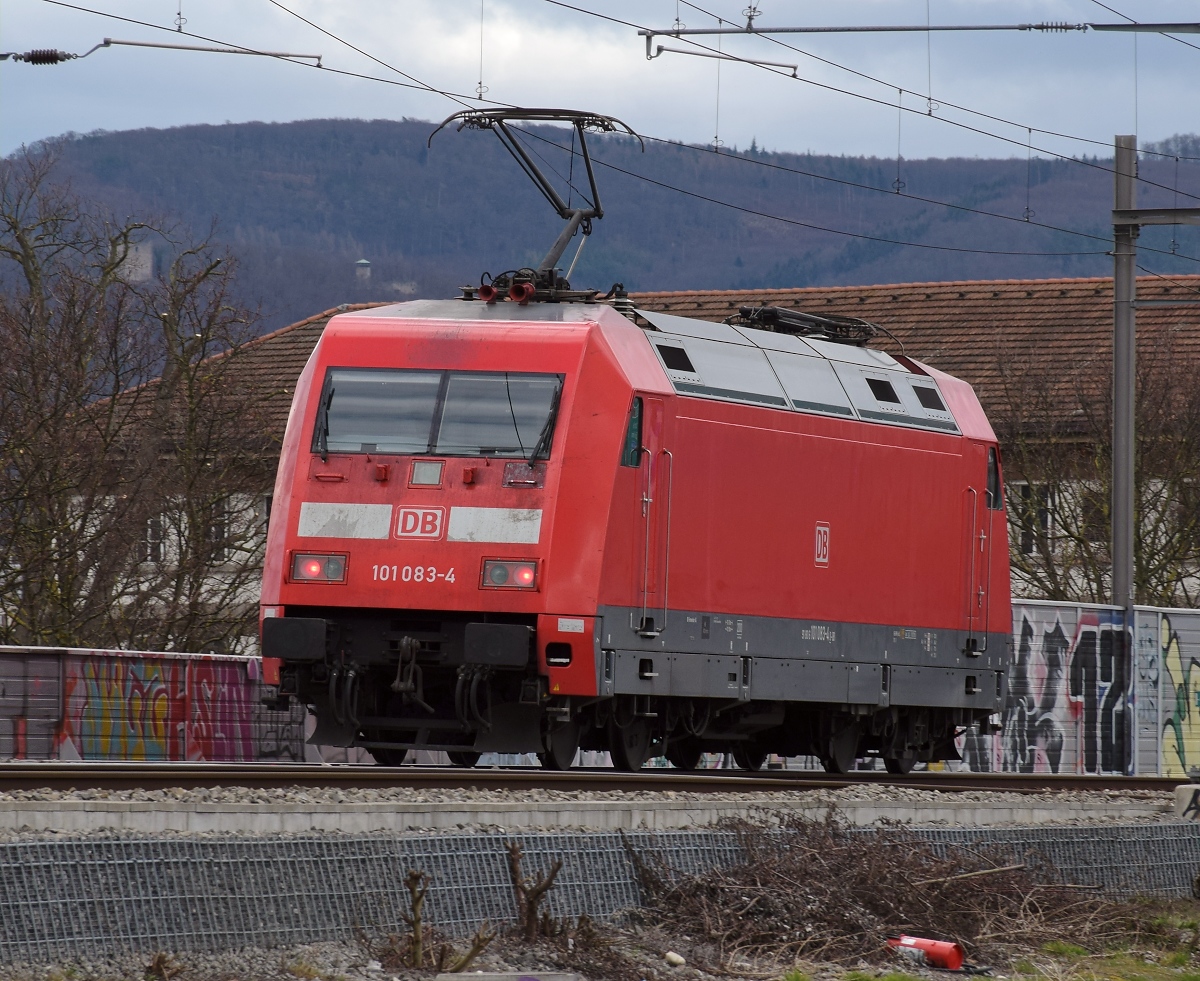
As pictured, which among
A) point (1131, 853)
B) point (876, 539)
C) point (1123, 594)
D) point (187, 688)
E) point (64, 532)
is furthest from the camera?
point (1123, 594)

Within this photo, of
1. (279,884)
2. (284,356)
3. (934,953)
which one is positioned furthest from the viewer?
(284,356)

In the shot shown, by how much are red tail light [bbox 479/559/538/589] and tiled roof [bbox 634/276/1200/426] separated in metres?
23.6

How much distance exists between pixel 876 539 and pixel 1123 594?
8046mm

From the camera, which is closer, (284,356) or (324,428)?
(324,428)

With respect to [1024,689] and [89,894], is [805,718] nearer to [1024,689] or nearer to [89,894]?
[1024,689]

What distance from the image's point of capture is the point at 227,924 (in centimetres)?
743

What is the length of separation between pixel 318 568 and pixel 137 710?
4.54m

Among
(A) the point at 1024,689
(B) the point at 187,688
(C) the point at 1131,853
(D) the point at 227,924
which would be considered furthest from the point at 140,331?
(D) the point at 227,924

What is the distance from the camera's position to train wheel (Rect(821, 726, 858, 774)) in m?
17.5

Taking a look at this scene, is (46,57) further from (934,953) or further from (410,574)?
(934,953)

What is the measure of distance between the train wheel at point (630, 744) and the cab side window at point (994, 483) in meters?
5.46

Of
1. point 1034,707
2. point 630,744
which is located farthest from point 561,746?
point 1034,707

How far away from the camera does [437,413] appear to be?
571 inches

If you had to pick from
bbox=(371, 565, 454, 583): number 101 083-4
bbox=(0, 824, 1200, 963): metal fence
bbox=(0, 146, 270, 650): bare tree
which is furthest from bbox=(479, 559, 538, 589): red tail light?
bbox=(0, 146, 270, 650): bare tree
